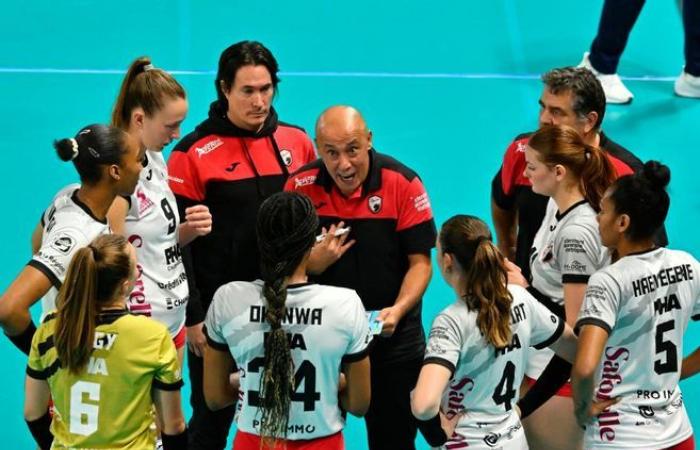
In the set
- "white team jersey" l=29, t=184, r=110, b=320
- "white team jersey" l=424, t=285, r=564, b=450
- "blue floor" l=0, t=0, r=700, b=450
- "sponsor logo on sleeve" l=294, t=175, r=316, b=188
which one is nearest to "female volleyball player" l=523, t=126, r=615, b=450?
"white team jersey" l=424, t=285, r=564, b=450

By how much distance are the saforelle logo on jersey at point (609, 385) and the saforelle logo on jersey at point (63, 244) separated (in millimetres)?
2010

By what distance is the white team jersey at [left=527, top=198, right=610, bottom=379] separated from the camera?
14.0ft

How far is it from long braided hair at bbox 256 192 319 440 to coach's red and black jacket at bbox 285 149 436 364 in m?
0.75

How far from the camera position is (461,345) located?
3.77 meters

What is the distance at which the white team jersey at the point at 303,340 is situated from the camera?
374 centimetres

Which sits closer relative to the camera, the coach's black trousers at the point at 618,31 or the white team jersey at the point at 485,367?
the white team jersey at the point at 485,367

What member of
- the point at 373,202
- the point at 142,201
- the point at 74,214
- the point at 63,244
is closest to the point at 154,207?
the point at 142,201

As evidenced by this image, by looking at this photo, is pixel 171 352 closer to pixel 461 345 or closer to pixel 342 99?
pixel 461 345

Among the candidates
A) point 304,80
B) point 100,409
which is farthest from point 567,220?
point 304,80

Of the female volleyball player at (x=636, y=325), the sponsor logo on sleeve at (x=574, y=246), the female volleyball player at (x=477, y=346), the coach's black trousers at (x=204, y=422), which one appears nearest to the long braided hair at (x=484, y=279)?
the female volleyball player at (x=477, y=346)

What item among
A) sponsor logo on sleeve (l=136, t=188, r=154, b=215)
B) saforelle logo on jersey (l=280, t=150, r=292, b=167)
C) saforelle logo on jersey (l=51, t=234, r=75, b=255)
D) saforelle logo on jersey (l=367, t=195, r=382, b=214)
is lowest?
saforelle logo on jersey (l=51, t=234, r=75, b=255)

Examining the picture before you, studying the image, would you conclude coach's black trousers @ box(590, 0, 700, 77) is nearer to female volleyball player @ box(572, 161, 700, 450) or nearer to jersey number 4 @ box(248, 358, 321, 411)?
female volleyball player @ box(572, 161, 700, 450)

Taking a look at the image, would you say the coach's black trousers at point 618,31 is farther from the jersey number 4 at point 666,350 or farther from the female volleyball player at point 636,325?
the jersey number 4 at point 666,350

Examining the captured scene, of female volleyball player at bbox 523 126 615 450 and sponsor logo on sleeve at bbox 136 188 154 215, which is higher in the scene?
sponsor logo on sleeve at bbox 136 188 154 215
